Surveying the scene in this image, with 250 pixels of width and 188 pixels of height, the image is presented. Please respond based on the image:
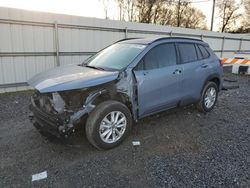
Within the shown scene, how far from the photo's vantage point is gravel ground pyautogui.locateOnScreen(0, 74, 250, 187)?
2.29 metres

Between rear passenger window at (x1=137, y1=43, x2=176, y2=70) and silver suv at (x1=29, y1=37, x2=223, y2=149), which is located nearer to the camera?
silver suv at (x1=29, y1=37, x2=223, y2=149)

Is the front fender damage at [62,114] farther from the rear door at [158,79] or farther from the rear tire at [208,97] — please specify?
the rear tire at [208,97]

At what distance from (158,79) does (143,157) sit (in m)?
1.36

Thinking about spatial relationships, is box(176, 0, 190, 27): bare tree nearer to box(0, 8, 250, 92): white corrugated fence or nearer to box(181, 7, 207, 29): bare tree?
box(181, 7, 207, 29): bare tree

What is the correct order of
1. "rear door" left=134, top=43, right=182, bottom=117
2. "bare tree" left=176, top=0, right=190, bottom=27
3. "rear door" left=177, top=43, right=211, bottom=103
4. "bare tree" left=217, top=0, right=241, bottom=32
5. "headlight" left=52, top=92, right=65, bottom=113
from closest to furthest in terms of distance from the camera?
"headlight" left=52, top=92, right=65, bottom=113 → "rear door" left=134, top=43, right=182, bottom=117 → "rear door" left=177, top=43, right=211, bottom=103 → "bare tree" left=176, top=0, right=190, bottom=27 → "bare tree" left=217, top=0, right=241, bottom=32

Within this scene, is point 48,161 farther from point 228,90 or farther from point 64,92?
point 228,90

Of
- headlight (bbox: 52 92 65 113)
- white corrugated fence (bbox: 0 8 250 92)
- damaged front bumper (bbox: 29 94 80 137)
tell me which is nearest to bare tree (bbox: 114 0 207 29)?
white corrugated fence (bbox: 0 8 250 92)

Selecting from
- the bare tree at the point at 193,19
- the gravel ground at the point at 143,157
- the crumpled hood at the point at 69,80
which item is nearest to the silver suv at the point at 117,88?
the crumpled hood at the point at 69,80

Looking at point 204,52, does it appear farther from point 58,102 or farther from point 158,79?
point 58,102

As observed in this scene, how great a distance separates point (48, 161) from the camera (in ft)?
8.65

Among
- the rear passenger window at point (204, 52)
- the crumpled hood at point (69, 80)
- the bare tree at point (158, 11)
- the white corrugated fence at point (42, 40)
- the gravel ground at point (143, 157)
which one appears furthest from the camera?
the bare tree at point (158, 11)

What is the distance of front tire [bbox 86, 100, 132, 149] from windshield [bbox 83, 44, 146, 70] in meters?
0.72

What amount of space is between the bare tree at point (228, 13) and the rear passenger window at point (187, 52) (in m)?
35.9

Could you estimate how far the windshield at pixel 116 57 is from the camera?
10.5ft
